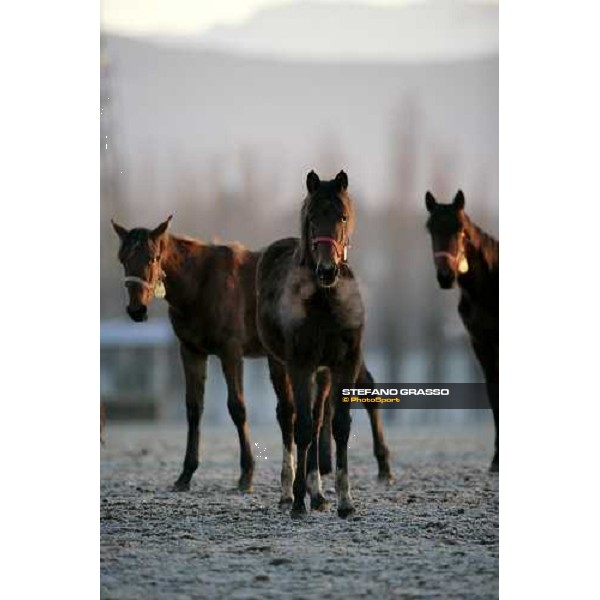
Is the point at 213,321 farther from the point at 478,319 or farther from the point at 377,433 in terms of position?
the point at 478,319

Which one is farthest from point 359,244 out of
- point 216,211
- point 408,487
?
point 408,487

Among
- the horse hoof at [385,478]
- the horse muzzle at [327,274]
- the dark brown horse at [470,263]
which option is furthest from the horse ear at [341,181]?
the horse hoof at [385,478]

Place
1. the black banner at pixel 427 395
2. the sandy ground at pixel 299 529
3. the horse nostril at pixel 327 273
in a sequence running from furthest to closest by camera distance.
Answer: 1. the black banner at pixel 427 395
2. the horse nostril at pixel 327 273
3. the sandy ground at pixel 299 529

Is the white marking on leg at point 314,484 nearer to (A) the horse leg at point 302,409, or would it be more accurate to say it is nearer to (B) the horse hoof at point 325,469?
(A) the horse leg at point 302,409

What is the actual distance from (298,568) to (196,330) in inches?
91.7

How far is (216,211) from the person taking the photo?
36.8 feet

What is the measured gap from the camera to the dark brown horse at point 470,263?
1069cm

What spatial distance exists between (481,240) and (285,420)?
1689mm

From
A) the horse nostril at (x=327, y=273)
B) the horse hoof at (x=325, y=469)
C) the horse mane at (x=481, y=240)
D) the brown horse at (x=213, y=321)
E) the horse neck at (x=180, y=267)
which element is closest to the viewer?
the horse nostril at (x=327, y=273)

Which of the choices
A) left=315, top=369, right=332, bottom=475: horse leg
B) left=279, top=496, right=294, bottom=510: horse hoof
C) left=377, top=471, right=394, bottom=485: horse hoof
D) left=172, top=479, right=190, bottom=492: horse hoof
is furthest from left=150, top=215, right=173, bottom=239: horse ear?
left=377, top=471, right=394, bottom=485: horse hoof

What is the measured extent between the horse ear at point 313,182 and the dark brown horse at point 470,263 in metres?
1.03

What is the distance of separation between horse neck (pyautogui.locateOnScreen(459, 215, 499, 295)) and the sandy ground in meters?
0.99

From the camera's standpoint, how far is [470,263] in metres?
10.8
